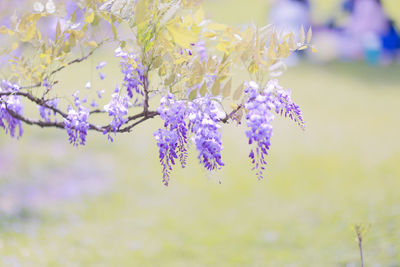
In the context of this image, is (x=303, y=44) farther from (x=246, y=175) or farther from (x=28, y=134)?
(x=28, y=134)

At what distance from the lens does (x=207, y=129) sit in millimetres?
2660

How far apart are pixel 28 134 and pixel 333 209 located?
1005 centimetres

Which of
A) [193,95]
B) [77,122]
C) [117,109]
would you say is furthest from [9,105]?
[193,95]

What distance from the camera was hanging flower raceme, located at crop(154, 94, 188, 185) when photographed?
2.79 m

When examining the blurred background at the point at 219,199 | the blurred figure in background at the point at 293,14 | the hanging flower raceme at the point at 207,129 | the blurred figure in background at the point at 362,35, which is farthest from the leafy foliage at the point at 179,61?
the blurred figure in background at the point at 293,14

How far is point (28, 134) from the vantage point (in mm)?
15812

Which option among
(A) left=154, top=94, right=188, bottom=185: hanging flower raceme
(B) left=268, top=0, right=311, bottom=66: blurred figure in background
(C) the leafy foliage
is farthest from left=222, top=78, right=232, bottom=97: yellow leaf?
(B) left=268, top=0, right=311, bottom=66: blurred figure in background

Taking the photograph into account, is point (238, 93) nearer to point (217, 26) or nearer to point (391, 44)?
point (217, 26)

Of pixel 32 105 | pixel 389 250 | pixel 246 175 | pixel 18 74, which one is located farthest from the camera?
pixel 32 105

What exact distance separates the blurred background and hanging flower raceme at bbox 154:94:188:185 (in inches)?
185

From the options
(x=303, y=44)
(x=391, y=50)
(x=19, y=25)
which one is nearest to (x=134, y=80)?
(x=19, y=25)

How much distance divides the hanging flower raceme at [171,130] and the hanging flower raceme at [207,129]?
77 mm

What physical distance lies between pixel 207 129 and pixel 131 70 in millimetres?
790

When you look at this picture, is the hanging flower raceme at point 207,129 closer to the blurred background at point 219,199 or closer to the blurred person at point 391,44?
the blurred background at point 219,199
